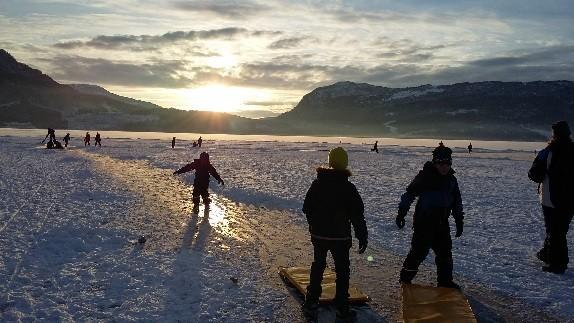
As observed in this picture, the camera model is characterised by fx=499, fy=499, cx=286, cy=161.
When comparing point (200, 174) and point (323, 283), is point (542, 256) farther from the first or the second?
point (200, 174)

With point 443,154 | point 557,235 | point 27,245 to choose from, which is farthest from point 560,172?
point 27,245

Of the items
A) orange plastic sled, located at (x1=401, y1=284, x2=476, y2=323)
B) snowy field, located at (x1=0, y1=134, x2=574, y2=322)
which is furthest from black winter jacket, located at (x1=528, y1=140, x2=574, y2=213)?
orange plastic sled, located at (x1=401, y1=284, x2=476, y2=323)

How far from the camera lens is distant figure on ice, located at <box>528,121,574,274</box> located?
25.5 feet

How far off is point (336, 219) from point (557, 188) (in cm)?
427

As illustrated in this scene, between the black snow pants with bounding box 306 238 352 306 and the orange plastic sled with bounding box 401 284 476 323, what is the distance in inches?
30.8

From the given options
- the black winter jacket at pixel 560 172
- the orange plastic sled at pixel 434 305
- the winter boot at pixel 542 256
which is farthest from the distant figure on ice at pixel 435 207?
the winter boot at pixel 542 256

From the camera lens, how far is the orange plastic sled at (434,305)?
5.73 m

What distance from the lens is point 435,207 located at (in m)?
6.61

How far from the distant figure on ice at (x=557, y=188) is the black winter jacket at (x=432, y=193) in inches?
91.4

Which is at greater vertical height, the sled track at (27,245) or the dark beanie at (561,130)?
the dark beanie at (561,130)

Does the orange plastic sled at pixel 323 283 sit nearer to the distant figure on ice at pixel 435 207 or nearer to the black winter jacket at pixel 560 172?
the distant figure on ice at pixel 435 207

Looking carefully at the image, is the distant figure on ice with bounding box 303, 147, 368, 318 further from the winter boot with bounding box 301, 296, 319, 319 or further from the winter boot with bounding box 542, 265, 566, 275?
the winter boot with bounding box 542, 265, 566, 275

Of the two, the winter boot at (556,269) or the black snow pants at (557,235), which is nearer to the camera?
the black snow pants at (557,235)

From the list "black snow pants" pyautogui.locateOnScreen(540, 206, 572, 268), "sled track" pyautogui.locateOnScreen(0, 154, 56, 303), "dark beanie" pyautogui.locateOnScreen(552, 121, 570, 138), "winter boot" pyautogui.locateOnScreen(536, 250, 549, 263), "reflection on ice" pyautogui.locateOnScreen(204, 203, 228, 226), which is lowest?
"sled track" pyautogui.locateOnScreen(0, 154, 56, 303)
